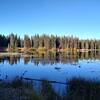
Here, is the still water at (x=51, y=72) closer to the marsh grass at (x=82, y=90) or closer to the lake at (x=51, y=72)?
the lake at (x=51, y=72)

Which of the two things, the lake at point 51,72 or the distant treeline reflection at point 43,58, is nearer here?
the lake at point 51,72

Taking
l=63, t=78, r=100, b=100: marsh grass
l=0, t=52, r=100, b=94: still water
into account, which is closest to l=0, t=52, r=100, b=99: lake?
l=0, t=52, r=100, b=94: still water

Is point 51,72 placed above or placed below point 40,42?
below

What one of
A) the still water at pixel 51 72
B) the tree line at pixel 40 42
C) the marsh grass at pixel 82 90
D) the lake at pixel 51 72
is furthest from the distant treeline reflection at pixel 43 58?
the tree line at pixel 40 42

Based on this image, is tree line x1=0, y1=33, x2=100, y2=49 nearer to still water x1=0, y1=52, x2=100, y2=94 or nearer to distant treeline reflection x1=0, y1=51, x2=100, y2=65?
distant treeline reflection x1=0, y1=51, x2=100, y2=65

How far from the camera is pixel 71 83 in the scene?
15.3m

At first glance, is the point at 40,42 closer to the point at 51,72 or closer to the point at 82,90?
the point at 51,72

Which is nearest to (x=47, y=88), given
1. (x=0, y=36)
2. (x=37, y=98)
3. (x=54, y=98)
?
(x=54, y=98)

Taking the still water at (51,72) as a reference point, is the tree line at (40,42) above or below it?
above

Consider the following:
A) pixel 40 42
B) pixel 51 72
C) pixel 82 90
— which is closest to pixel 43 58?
pixel 51 72

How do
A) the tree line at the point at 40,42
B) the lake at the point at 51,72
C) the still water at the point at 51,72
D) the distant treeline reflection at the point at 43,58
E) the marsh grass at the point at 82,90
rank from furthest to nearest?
1. the tree line at the point at 40,42
2. the distant treeline reflection at the point at 43,58
3. the still water at the point at 51,72
4. the lake at the point at 51,72
5. the marsh grass at the point at 82,90

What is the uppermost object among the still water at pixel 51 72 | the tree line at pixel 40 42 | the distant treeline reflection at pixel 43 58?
the tree line at pixel 40 42

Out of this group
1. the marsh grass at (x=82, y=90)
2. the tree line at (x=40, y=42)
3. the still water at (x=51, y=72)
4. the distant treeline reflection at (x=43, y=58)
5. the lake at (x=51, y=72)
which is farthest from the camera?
the tree line at (x=40, y=42)

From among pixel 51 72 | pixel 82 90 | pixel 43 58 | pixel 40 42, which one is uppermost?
pixel 40 42
